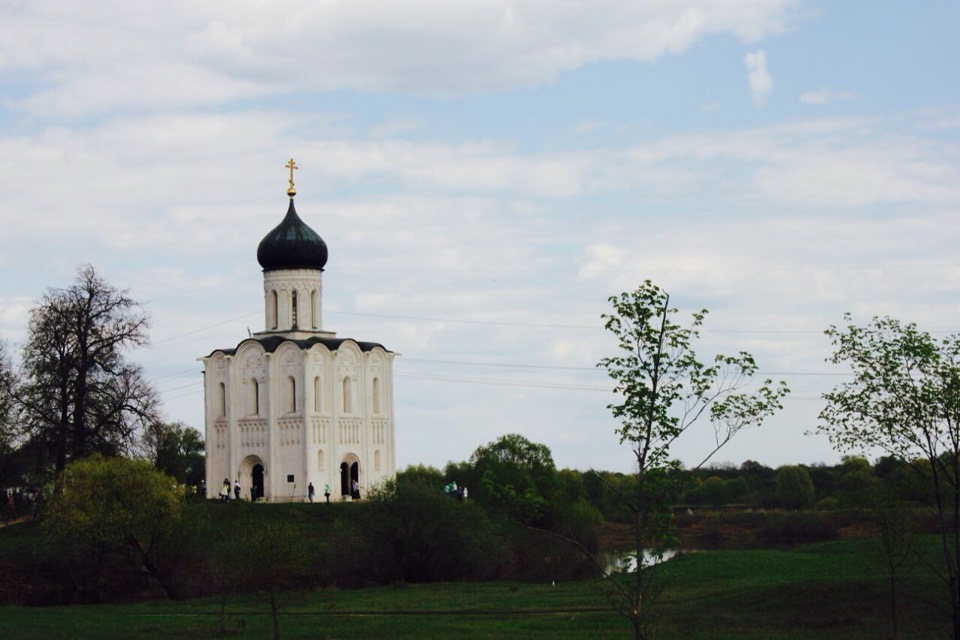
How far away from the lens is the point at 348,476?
59.4m

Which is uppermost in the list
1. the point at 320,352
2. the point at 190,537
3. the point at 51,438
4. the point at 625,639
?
the point at 320,352

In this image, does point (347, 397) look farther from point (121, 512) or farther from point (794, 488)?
point (794, 488)

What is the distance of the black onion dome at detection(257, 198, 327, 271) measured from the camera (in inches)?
2345

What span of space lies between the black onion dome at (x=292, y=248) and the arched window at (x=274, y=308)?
3.63ft

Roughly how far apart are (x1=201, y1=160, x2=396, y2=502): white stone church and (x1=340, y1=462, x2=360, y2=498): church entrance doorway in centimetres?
4

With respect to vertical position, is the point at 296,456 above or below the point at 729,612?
above

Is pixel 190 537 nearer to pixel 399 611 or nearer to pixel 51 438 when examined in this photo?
pixel 51 438

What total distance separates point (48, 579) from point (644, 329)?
99.8 feet

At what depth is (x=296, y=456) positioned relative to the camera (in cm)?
5800

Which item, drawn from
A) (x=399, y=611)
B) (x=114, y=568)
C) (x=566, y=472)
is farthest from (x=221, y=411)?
(x=566, y=472)

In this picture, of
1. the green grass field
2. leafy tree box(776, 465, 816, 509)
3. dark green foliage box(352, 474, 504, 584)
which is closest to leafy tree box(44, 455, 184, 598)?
the green grass field

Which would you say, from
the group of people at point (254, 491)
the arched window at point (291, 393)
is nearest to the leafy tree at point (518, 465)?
the group of people at point (254, 491)

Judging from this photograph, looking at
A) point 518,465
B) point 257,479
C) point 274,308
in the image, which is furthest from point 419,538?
point 518,465

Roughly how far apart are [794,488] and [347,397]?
45.2m
